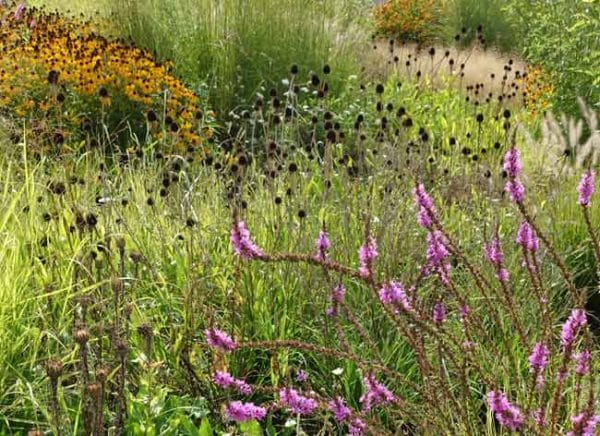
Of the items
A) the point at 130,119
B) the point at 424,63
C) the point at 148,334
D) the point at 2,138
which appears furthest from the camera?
the point at 424,63

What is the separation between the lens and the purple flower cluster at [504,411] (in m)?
1.60

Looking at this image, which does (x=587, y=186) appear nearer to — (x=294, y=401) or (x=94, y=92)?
(x=294, y=401)

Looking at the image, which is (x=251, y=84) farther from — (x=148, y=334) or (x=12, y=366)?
(x=148, y=334)

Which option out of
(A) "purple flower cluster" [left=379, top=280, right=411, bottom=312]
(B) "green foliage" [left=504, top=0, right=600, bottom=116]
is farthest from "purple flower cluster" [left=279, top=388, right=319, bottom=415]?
(B) "green foliage" [left=504, top=0, right=600, bottom=116]

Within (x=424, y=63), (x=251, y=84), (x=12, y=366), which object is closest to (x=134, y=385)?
(x=12, y=366)

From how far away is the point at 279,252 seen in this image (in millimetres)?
3494

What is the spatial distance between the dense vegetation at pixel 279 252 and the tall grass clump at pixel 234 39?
2cm

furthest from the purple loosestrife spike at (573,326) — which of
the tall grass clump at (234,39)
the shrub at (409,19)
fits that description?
the shrub at (409,19)

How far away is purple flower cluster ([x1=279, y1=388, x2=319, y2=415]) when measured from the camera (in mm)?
1809

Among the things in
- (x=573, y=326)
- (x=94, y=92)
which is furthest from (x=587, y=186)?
(x=94, y=92)

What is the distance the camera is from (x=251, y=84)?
723 centimetres

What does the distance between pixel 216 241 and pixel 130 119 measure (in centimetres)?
277

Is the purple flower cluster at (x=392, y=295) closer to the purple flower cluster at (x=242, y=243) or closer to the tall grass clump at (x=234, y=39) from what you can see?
the purple flower cluster at (x=242, y=243)

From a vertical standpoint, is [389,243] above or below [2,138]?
above
